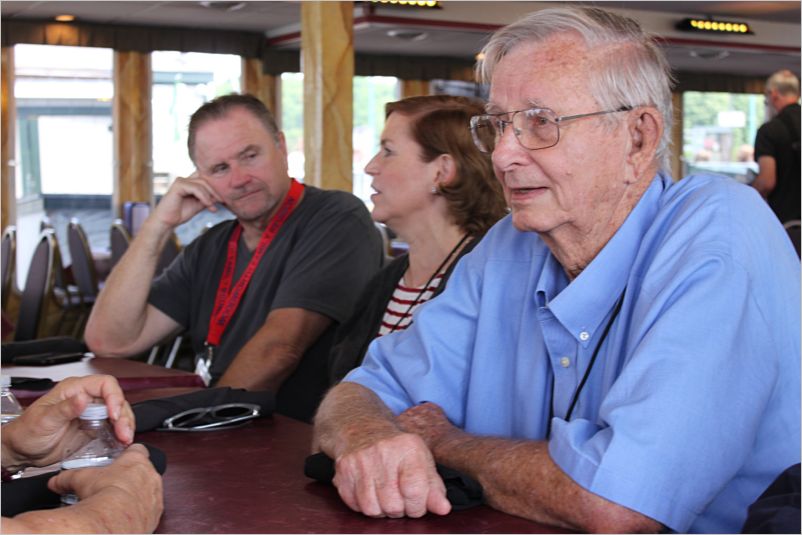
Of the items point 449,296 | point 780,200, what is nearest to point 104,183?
point 780,200

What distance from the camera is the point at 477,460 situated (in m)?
1.52

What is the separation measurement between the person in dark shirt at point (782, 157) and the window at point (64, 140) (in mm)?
8656

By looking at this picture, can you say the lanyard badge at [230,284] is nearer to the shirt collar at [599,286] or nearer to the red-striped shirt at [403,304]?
the red-striped shirt at [403,304]

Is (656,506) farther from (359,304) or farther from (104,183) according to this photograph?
(104,183)

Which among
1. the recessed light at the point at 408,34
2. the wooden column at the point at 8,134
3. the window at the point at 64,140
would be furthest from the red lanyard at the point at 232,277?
the window at the point at 64,140

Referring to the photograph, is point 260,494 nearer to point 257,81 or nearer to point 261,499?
point 261,499

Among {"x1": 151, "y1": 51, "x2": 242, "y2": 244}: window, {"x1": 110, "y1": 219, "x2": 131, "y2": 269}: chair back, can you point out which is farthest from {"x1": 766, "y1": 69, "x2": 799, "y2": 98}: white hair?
{"x1": 151, "y1": 51, "x2": 242, "y2": 244}: window

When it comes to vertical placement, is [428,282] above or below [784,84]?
below

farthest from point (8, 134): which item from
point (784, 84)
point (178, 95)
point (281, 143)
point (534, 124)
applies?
point (534, 124)

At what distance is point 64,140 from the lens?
45.2 feet

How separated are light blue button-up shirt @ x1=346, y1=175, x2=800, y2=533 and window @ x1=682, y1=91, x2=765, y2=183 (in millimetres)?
16591

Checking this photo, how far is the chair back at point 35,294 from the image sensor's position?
504cm

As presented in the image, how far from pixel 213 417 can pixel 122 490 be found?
2.22ft

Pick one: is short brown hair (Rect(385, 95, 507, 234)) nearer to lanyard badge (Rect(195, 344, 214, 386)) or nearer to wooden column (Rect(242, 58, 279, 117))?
lanyard badge (Rect(195, 344, 214, 386))
